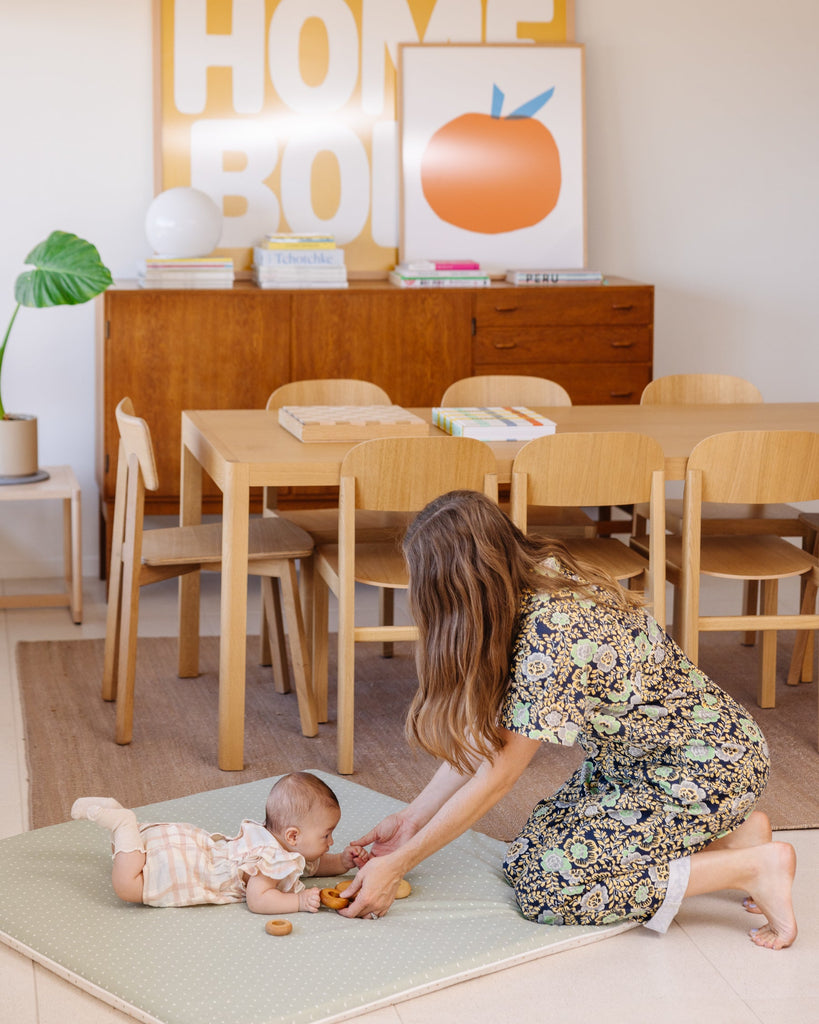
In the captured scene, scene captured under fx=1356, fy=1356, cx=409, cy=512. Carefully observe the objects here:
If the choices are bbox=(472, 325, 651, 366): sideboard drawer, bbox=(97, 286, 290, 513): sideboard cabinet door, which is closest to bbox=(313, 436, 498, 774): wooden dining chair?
bbox=(97, 286, 290, 513): sideboard cabinet door

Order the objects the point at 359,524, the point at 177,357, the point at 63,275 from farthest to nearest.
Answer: the point at 177,357 → the point at 63,275 → the point at 359,524

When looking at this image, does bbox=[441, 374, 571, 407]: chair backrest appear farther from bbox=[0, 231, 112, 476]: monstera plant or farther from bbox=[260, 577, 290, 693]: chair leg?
bbox=[0, 231, 112, 476]: monstera plant

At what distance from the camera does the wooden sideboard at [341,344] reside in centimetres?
486

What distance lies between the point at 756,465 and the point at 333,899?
5.26 feet

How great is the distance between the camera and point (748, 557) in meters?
3.71

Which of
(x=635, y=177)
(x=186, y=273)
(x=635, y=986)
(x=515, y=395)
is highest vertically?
(x=635, y=177)

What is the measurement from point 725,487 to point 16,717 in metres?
2.01

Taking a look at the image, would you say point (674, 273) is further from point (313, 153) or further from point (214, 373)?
point (214, 373)

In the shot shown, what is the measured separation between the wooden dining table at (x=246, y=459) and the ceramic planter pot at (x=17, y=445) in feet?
3.06

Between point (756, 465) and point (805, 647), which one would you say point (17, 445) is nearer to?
point (756, 465)

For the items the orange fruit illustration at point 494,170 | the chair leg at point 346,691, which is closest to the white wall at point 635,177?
the orange fruit illustration at point 494,170

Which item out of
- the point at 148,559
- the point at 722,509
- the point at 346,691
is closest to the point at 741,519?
the point at 722,509

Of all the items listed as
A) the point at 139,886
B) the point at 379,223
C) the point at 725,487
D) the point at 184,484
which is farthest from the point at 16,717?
the point at 379,223

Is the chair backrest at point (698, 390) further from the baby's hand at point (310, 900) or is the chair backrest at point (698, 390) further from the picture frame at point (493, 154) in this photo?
the baby's hand at point (310, 900)
